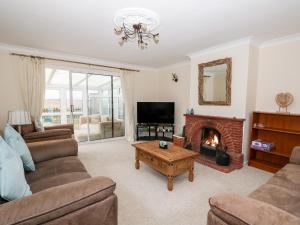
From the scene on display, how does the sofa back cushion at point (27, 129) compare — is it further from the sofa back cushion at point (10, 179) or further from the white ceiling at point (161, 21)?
the sofa back cushion at point (10, 179)

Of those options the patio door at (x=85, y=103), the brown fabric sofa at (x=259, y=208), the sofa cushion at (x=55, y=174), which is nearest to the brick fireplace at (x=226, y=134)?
the brown fabric sofa at (x=259, y=208)

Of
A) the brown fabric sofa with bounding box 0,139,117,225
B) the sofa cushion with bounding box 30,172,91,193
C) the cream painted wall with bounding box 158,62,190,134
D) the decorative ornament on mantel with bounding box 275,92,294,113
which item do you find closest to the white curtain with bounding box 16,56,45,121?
the sofa cushion with bounding box 30,172,91,193

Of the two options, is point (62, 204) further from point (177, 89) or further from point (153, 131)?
point (177, 89)

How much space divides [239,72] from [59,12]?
315 centimetres

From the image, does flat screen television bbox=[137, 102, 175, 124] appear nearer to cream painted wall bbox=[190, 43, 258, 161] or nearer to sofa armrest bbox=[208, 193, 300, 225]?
cream painted wall bbox=[190, 43, 258, 161]

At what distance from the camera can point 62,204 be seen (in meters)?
1.00

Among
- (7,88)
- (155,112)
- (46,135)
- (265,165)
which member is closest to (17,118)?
(46,135)

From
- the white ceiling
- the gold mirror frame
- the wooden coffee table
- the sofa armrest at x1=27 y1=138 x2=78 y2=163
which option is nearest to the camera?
the white ceiling

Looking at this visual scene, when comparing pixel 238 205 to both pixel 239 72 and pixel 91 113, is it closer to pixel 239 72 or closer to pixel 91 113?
pixel 239 72

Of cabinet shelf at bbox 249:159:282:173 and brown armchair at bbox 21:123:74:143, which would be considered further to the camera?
brown armchair at bbox 21:123:74:143

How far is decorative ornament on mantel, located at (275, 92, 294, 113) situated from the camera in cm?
295

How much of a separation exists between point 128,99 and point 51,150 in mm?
3179

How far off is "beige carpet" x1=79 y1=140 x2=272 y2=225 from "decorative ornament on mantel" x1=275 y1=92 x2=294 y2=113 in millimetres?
1268

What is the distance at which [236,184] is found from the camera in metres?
2.58
